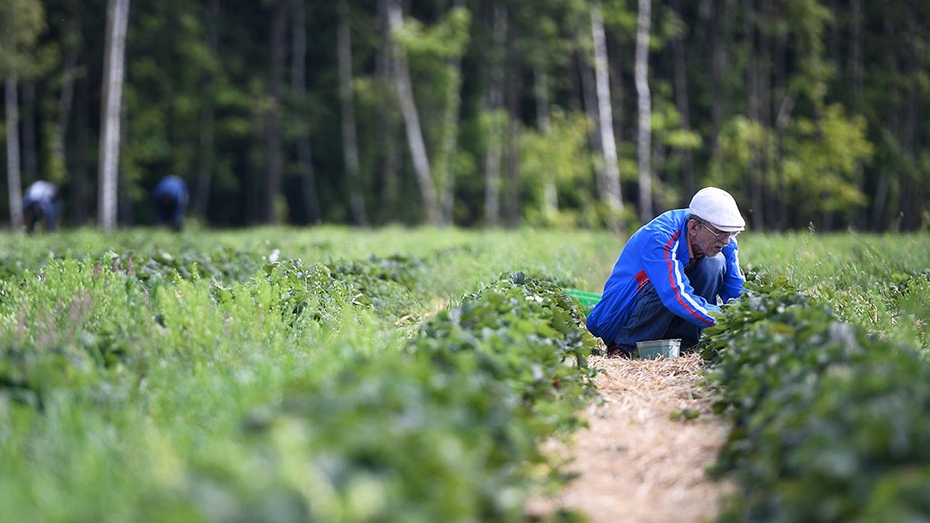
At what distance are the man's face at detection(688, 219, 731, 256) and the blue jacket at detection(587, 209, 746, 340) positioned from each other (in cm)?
7

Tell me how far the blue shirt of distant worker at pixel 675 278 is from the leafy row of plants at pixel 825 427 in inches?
68.5

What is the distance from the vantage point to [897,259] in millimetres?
9484

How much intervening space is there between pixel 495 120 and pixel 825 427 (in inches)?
1157

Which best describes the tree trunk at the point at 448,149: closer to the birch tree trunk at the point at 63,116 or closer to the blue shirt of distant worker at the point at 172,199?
the birch tree trunk at the point at 63,116

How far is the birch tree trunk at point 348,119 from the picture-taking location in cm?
3209

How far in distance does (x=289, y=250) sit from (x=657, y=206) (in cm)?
2445

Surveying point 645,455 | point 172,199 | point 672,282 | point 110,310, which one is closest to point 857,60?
point 172,199

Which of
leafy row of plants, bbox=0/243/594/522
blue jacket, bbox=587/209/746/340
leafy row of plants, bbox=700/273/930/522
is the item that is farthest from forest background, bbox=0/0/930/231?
leafy row of plants, bbox=700/273/930/522

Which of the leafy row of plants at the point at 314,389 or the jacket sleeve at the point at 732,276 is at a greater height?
the leafy row of plants at the point at 314,389

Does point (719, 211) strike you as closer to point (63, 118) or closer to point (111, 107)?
point (111, 107)

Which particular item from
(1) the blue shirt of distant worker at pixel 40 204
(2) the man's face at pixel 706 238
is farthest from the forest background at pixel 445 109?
(2) the man's face at pixel 706 238

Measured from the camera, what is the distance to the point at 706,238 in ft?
21.7

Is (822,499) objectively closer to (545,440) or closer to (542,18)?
(545,440)

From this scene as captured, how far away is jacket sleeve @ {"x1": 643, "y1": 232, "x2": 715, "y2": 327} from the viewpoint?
6379 millimetres
